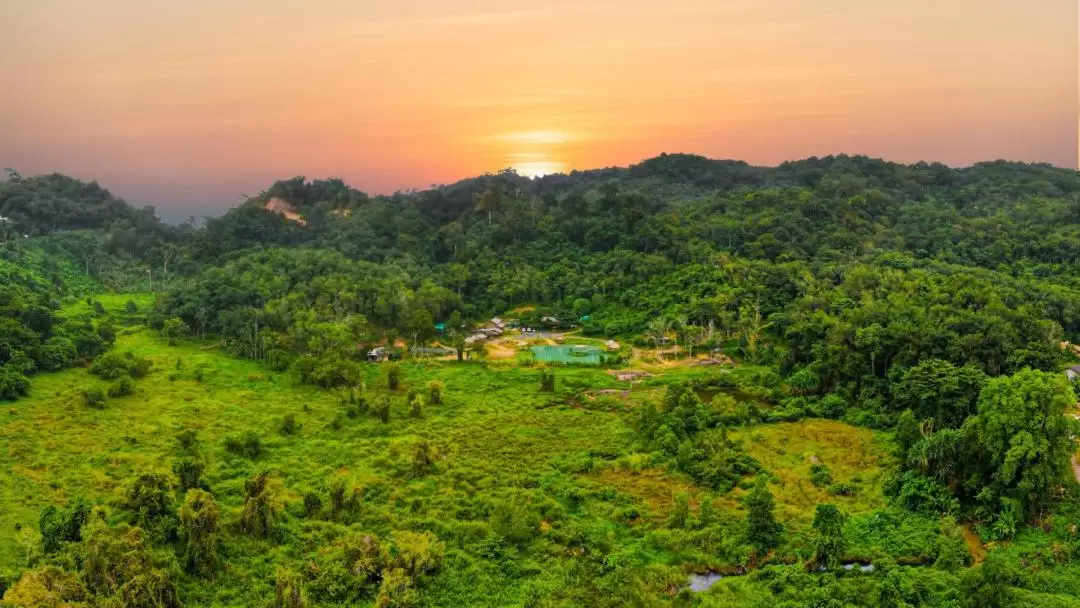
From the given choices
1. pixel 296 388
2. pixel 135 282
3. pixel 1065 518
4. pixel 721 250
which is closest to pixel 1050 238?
pixel 721 250

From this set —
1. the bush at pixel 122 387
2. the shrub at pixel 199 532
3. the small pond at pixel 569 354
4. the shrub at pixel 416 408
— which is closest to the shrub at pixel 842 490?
the shrub at pixel 416 408

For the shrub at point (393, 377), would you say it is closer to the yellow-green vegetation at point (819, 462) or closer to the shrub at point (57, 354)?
the shrub at point (57, 354)

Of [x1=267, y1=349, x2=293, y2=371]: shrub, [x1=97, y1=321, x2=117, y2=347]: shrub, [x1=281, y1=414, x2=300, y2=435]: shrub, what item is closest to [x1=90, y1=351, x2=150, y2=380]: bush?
[x1=97, y1=321, x2=117, y2=347]: shrub

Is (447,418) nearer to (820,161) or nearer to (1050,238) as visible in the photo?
(1050,238)

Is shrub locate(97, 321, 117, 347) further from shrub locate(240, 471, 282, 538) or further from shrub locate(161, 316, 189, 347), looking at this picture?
shrub locate(240, 471, 282, 538)

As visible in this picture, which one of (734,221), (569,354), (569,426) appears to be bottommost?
(569,426)

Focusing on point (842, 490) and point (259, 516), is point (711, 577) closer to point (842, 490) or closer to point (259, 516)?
point (842, 490)

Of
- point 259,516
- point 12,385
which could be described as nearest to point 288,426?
point 259,516
